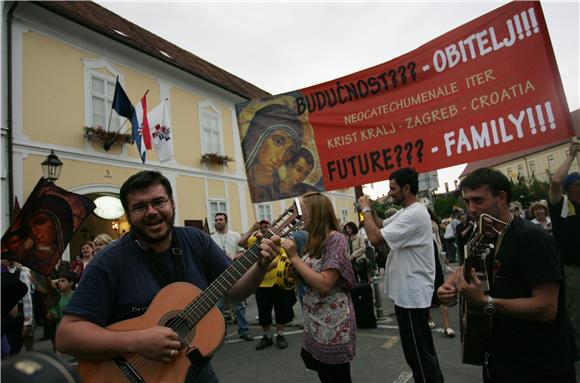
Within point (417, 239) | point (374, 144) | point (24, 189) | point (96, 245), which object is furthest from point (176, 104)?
point (417, 239)

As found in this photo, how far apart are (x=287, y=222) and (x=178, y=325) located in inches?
31.9

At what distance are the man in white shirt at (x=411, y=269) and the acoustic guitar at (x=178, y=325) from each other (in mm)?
1518

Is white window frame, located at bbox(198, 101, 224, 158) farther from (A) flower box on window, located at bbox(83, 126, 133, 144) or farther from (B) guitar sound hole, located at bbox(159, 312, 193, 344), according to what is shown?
(B) guitar sound hole, located at bbox(159, 312, 193, 344)

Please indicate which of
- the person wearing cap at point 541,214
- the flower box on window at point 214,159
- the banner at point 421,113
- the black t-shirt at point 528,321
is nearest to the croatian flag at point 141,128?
the flower box on window at point 214,159

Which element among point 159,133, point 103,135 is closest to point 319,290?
point 159,133

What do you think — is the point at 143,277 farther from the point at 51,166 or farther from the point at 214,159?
the point at 214,159

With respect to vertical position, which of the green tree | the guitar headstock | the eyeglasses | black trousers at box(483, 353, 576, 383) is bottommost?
black trousers at box(483, 353, 576, 383)

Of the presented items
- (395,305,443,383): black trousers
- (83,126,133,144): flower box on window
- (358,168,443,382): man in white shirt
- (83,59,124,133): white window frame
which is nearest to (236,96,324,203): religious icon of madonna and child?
(358,168,443,382): man in white shirt

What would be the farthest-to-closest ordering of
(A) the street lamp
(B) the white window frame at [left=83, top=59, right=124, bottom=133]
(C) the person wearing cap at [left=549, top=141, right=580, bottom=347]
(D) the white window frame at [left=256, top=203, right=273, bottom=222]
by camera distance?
1. (D) the white window frame at [left=256, top=203, right=273, bottom=222]
2. (B) the white window frame at [left=83, top=59, right=124, bottom=133]
3. (A) the street lamp
4. (C) the person wearing cap at [left=549, top=141, right=580, bottom=347]

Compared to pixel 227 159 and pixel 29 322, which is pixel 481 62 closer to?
pixel 29 322

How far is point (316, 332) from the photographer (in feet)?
8.46

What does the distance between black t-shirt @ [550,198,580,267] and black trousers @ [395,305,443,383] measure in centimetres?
146

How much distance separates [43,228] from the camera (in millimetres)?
3277

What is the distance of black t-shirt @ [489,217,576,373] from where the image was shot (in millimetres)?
1706
